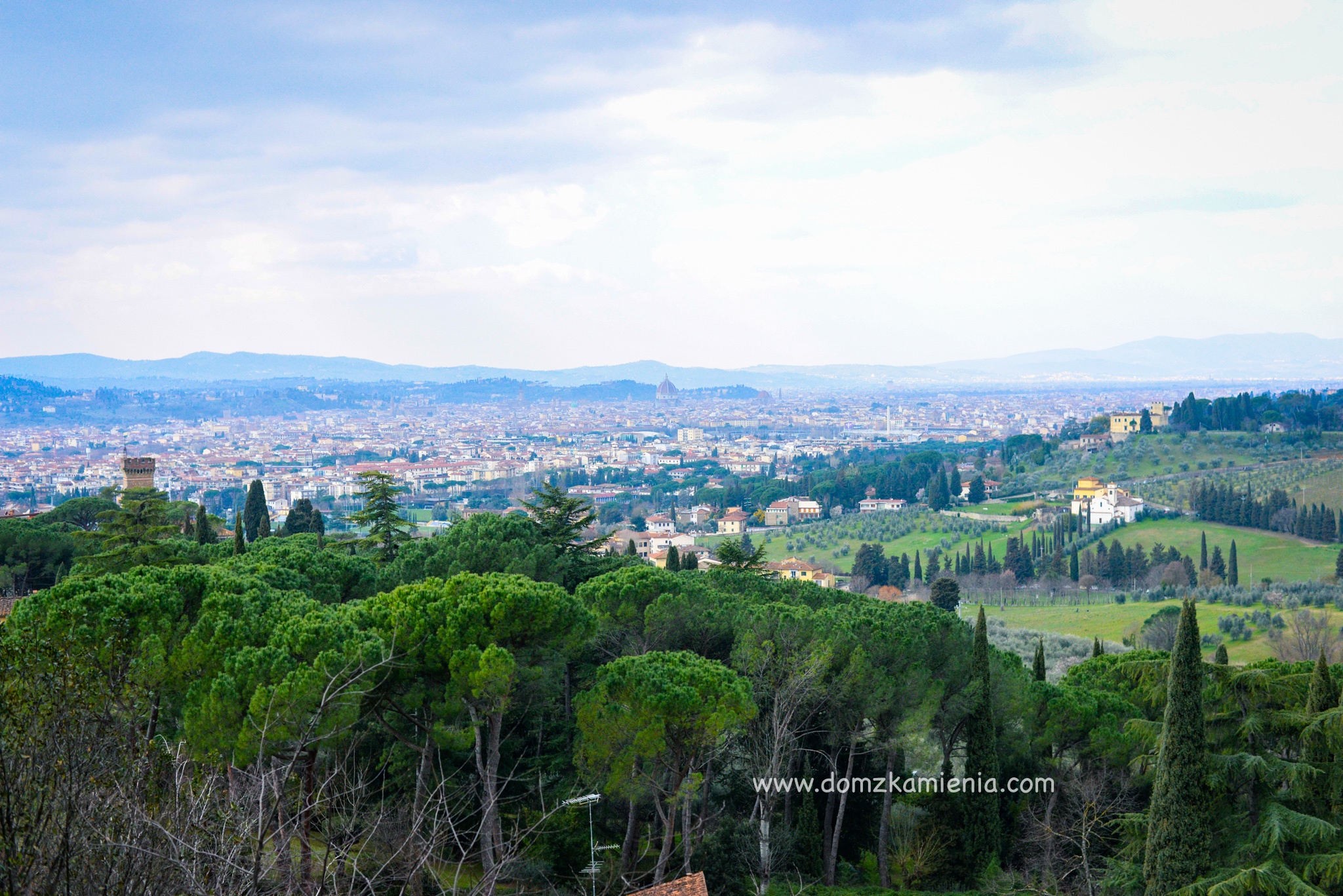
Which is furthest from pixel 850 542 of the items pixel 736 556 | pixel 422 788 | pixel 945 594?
pixel 422 788

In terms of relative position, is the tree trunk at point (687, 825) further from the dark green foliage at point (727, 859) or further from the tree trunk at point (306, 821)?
the tree trunk at point (306, 821)

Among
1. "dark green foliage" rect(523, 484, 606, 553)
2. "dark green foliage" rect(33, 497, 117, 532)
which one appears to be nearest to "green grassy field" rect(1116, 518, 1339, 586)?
"dark green foliage" rect(523, 484, 606, 553)

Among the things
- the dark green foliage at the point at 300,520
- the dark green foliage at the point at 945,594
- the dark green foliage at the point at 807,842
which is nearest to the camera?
the dark green foliage at the point at 807,842

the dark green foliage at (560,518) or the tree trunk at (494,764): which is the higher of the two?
the dark green foliage at (560,518)

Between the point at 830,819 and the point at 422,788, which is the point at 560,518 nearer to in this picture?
the point at 830,819

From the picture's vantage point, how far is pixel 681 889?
828 cm

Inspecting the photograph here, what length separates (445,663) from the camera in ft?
36.8

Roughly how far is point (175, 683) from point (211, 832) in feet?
19.2

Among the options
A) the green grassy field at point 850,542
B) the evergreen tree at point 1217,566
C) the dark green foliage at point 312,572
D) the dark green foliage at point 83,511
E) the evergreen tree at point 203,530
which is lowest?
the green grassy field at point 850,542

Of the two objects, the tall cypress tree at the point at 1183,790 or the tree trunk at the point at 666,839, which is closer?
the tree trunk at the point at 666,839

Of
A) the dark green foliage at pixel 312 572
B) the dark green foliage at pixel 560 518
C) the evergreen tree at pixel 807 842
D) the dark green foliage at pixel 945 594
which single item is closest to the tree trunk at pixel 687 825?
the evergreen tree at pixel 807 842

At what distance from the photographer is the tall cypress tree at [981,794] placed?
13.9 m

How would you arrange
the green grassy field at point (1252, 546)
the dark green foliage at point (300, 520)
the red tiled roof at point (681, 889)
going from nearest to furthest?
the red tiled roof at point (681, 889)
the dark green foliage at point (300, 520)
the green grassy field at point (1252, 546)

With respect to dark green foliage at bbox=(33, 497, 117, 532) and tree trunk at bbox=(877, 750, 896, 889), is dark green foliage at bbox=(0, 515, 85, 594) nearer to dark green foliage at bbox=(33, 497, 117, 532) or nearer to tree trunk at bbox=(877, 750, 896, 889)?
dark green foliage at bbox=(33, 497, 117, 532)
